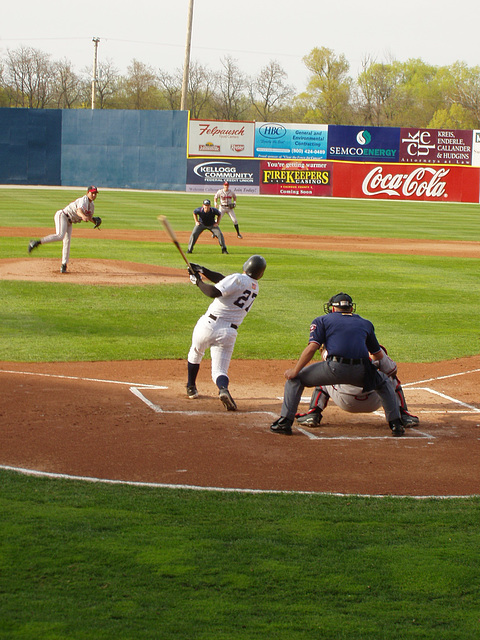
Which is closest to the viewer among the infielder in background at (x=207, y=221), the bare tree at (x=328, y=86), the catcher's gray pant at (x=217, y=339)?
the catcher's gray pant at (x=217, y=339)

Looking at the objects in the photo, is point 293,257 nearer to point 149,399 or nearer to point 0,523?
point 149,399

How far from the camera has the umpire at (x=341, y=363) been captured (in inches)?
295

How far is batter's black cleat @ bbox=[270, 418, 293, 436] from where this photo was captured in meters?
7.68

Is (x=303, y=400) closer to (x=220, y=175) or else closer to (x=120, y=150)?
(x=220, y=175)

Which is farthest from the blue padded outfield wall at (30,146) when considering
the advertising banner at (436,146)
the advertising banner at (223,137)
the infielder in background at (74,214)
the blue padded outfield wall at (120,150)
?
the infielder in background at (74,214)

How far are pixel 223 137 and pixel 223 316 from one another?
4740 centimetres

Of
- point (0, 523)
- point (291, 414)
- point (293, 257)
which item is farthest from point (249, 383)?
point (293, 257)

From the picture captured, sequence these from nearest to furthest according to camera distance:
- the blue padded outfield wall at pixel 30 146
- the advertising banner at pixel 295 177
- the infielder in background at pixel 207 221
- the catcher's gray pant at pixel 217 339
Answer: the catcher's gray pant at pixel 217 339
the infielder in background at pixel 207 221
the advertising banner at pixel 295 177
the blue padded outfield wall at pixel 30 146

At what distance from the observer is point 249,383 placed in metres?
9.98

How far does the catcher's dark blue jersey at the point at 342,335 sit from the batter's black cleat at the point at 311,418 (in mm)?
940

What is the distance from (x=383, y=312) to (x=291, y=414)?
Result: 24.6ft

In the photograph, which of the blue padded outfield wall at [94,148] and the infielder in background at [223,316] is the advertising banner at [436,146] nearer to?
the blue padded outfield wall at [94,148]

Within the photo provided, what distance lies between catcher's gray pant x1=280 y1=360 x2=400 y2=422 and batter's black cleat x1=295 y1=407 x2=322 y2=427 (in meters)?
0.50

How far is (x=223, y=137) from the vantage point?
5431 centimetres
